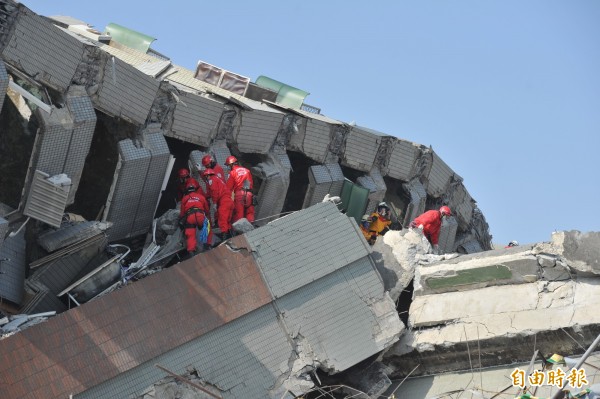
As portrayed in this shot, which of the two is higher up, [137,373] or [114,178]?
[114,178]

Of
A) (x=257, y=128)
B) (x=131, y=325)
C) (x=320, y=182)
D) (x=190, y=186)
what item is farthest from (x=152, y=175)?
(x=320, y=182)

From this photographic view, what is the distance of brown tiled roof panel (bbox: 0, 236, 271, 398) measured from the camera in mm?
12773

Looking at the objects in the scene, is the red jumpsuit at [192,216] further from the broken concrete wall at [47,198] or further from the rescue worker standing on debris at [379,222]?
the rescue worker standing on debris at [379,222]

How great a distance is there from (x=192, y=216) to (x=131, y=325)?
246 cm

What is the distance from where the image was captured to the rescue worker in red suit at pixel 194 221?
607 inches

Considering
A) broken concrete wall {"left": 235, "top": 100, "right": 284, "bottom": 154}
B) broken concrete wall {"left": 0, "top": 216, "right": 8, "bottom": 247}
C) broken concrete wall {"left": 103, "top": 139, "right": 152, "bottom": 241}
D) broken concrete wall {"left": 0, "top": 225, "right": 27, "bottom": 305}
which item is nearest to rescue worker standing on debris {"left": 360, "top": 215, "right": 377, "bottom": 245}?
→ broken concrete wall {"left": 235, "top": 100, "right": 284, "bottom": 154}

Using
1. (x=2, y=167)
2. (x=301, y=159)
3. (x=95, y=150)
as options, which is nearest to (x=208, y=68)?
(x=301, y=159)

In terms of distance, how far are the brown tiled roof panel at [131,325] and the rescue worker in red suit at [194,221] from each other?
Result: 1176 mm

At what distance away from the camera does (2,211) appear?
1480 centimetres

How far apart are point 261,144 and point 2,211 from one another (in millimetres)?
4833

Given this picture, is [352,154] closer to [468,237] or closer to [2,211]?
[468,237]

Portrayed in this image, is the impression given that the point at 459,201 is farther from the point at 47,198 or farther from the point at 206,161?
the point at 47,198

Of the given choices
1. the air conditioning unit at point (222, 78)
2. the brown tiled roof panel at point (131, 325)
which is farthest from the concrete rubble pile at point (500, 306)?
the air conditioning unit at point (222, 78)

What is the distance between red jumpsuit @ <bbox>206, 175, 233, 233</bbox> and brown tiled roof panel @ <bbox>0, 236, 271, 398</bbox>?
172 centimetres
